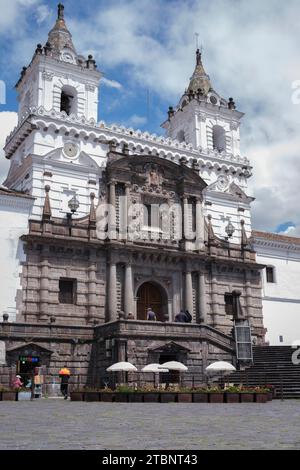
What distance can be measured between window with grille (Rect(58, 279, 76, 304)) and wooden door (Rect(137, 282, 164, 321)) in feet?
16.8

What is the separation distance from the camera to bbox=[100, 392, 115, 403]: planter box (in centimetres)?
2473

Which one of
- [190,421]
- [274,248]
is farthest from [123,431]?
[274,248]

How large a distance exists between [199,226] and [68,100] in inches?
547

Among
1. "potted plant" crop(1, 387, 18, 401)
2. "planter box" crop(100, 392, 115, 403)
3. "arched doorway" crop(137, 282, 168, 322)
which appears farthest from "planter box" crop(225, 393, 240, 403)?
"arched doorway" crop(137, 282, 168, 322)

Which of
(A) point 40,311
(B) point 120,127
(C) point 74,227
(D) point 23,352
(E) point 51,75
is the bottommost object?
(D) point 23,352

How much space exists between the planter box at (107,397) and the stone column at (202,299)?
1590cm

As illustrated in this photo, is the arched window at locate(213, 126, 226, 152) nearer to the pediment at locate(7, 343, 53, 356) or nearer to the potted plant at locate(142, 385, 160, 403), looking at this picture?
the pediment at locate(7, 343, 53, 356)

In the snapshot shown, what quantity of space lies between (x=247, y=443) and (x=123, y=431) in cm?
310

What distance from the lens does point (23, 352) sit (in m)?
32.4

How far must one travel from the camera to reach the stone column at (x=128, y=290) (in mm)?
37750

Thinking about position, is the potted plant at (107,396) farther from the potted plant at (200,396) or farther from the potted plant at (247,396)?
the potted plant at (247,396)

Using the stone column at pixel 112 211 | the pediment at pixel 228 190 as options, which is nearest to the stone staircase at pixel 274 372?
the stone column at pixel 112 211

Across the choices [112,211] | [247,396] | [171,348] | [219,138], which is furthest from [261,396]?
[219,138]

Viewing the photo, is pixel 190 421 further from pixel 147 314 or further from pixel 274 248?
pixel 274 248
